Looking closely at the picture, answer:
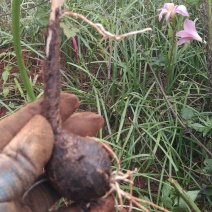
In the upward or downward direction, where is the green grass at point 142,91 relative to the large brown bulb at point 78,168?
downward

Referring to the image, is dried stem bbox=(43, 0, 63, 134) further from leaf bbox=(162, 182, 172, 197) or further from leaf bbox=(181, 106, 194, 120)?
leaf bbox=(181, 106, 194, 120)

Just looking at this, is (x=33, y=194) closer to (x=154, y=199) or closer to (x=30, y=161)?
(x=30, y=161)

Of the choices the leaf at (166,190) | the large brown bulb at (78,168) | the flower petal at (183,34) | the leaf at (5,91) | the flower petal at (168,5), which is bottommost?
the leaf at (166,190)

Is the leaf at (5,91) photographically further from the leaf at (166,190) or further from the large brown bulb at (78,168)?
the large brown bulb at (78,168)

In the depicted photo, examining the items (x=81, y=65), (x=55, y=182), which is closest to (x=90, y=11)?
(x=81, y=65)

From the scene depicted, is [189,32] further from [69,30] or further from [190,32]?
[69,30]

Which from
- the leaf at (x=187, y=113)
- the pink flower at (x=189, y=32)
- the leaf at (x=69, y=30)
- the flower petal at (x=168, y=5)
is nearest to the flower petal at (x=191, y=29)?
the pink flower at (x=189, y=32)

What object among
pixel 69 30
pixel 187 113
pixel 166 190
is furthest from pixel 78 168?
pixel 69 30
